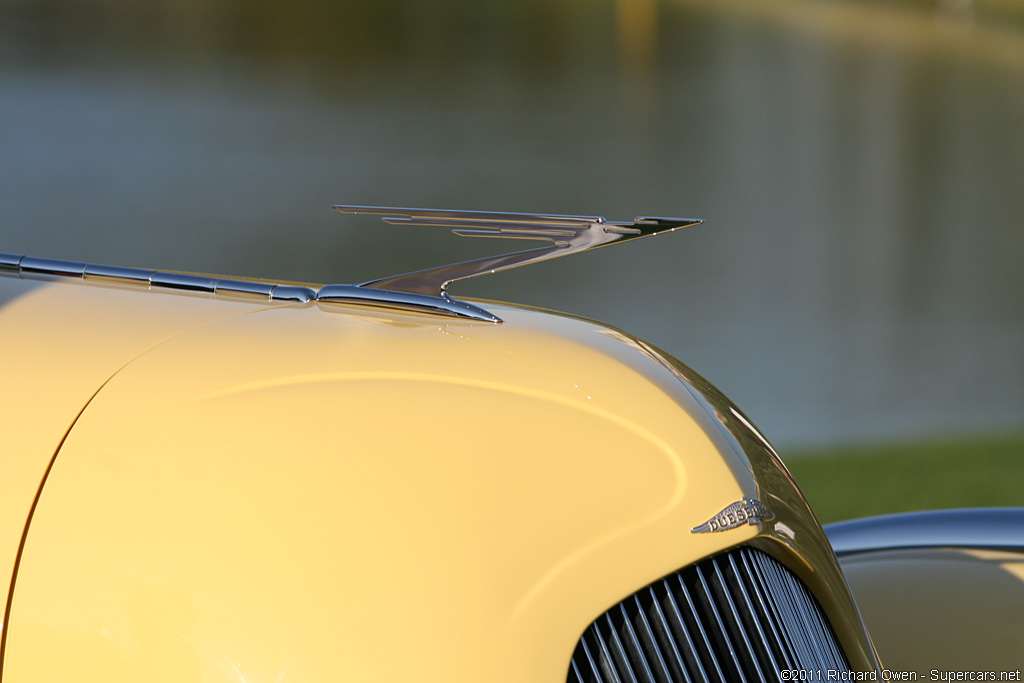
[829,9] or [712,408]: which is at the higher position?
[829,9]

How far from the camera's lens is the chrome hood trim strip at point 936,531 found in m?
2.33

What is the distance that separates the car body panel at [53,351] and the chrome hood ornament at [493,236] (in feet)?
0.67

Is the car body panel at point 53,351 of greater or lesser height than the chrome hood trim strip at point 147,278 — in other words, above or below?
below

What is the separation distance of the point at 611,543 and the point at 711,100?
23171mm

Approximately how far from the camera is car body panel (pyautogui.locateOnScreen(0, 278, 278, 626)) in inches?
40.9

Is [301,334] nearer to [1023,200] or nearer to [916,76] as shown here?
[1023,200]

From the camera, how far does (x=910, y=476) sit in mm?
5262

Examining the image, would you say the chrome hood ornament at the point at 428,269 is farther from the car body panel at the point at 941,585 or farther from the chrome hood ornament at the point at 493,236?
the car body panel at the point at 941,585

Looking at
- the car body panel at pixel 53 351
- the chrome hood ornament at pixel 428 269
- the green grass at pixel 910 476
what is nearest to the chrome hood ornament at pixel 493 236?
the chrome hood ornament at pixel 428 269

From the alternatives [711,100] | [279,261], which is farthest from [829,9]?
[279,261]

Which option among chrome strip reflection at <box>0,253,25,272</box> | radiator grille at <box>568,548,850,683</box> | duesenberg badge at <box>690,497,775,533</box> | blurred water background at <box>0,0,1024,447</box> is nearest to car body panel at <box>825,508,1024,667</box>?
radiator grille at <box>568,548,850,683</box>

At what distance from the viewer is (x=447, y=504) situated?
3.47 feet

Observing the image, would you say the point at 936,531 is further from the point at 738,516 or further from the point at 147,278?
the point at 147,278

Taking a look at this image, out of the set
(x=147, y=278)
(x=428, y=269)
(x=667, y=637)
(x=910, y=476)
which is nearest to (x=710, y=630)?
(x=667, y=637)
